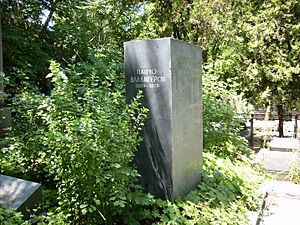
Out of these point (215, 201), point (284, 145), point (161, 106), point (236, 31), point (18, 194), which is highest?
point (236, 31)

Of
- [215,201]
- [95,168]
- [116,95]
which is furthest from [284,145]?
[95,168]

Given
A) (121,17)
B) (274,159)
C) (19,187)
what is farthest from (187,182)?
(121,17)

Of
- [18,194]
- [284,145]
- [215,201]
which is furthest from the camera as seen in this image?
[284,145]

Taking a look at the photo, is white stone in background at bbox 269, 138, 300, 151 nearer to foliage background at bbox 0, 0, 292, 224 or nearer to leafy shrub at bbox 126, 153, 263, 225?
foliage background at bbox 0, 0, 292, 224

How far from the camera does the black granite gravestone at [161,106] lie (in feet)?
10.4

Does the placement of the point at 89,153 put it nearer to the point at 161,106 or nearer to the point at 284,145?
the point at 161,106

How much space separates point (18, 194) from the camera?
2.80 m

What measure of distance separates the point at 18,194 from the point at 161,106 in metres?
1.57

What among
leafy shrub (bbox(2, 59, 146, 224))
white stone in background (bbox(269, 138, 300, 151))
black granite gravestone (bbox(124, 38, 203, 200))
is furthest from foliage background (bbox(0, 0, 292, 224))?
white stone in background (bbox(269, 138, 300, 151))

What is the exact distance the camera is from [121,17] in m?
13.1

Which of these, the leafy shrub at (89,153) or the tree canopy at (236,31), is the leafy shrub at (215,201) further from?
the tree canopy at (236,31)

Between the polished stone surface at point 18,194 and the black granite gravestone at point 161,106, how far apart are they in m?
1.08

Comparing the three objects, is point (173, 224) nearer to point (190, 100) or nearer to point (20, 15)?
point (190, 100)

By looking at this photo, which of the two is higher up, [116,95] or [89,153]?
[116,95]
